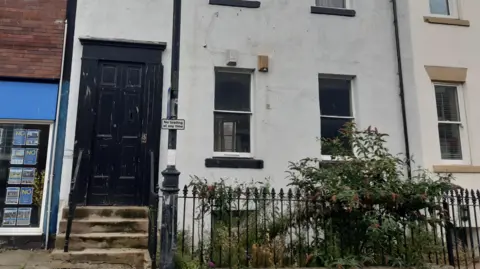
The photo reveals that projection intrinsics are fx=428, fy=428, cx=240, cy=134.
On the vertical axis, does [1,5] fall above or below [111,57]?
above

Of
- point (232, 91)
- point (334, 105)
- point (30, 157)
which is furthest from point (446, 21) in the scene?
point (30, 157)

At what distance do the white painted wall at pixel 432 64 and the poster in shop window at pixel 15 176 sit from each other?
7767 millimetres

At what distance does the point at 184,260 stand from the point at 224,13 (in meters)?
5.23

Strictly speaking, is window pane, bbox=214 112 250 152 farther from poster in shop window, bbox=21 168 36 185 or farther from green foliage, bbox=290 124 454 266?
poster in shop window, bbox=21 168 36 185

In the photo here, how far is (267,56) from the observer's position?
8.91 metres

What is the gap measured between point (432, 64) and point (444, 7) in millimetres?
1653

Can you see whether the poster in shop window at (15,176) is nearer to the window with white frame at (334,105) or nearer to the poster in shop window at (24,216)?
the poster in shop window at (24,216)

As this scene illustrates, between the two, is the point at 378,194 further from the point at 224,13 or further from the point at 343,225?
the point at 224,13

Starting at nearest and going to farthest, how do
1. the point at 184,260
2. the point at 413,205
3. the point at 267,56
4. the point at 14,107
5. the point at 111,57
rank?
the point at 184,260 → the point at 413,205 → the point at 14,107 → the point at 111,57 → the point at 267,56

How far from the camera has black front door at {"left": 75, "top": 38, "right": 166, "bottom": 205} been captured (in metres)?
7.84

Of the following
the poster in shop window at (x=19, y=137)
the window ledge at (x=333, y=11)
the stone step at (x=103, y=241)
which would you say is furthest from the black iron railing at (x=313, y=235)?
the window ledge at (x=333, y=11)

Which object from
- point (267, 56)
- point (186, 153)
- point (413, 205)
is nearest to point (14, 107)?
point (186, 153)

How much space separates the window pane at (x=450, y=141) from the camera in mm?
9180

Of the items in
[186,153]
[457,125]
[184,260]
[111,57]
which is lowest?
[184,260]
